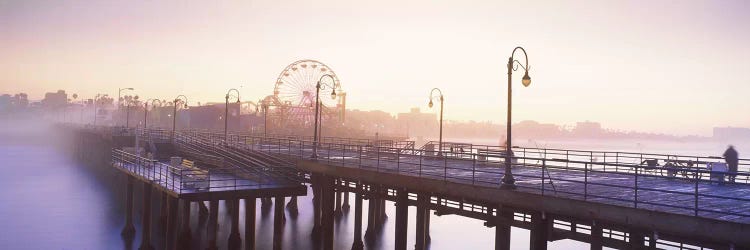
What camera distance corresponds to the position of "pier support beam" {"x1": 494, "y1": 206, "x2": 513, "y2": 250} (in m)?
17.0

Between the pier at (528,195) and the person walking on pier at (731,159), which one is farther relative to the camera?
the person walking on pier at (731,159)

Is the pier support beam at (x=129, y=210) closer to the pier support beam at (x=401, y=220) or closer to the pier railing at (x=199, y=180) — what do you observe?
the pier railing at (x=199, y=180)

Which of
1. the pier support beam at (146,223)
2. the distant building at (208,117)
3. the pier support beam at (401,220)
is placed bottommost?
the pier support beam at (146,223)

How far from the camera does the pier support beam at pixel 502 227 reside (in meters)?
17.0

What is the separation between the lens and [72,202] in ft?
163

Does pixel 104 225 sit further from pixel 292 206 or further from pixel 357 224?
pixel 357 224

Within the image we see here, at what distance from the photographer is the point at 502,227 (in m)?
17.4

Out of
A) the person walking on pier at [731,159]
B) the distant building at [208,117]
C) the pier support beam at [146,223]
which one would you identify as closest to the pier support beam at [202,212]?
the pier support beam at [146,223]

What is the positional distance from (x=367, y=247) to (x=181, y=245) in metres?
11.2

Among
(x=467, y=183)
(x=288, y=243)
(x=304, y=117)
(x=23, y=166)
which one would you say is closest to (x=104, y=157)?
(x=23, y=166)

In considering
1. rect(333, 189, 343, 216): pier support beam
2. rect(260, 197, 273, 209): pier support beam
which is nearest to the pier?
rect(333, 189, 343, 216): pier support beam

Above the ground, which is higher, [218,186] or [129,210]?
[218,186]

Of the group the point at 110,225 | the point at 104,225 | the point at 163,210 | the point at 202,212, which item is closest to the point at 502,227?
the point at 163,210

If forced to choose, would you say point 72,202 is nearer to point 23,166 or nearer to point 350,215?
point 350,215
